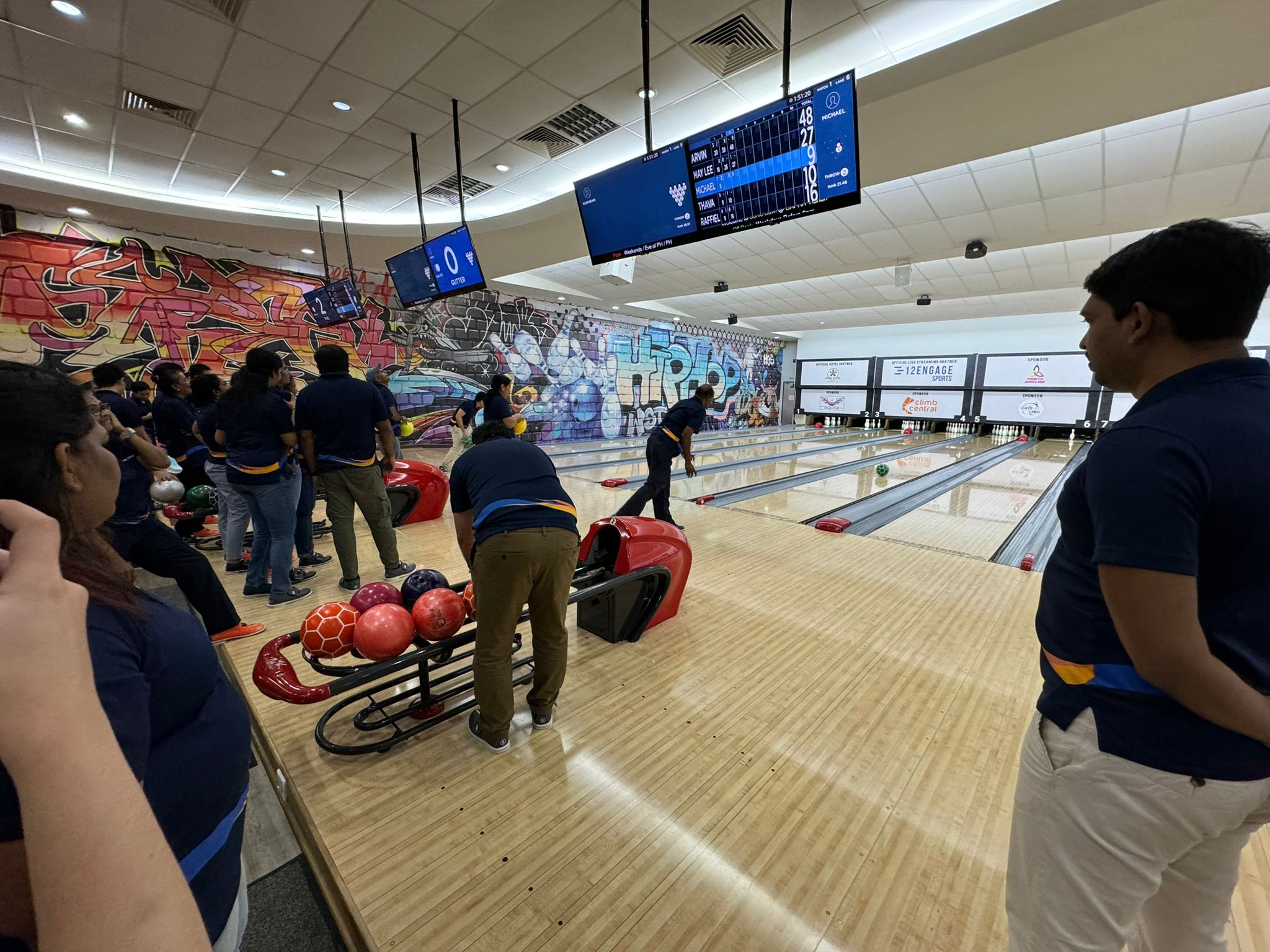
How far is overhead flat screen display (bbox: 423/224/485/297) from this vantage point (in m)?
4.20

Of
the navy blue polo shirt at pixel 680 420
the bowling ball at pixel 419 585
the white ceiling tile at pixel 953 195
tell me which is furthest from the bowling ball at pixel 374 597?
the white ceiling tile at pixel 953 195

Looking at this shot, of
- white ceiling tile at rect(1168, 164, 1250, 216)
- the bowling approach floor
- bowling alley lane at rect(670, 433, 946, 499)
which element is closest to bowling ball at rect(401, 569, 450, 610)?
the bowling approach floor

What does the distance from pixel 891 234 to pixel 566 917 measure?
644 centimetres

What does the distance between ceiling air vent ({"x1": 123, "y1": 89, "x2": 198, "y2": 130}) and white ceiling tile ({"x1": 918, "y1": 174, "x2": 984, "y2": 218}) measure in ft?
18.8

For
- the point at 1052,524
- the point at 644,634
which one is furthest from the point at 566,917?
the point at 1052,524

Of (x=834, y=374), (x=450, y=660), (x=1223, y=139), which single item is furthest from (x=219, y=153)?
(x=834, y=374)

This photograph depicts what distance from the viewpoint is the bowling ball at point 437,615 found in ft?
6.25

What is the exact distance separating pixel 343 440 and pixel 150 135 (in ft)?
11.0

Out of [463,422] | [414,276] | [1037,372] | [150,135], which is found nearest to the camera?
[150,135]

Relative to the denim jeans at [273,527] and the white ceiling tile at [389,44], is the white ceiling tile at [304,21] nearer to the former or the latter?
the white ceiling tile at [389,44]

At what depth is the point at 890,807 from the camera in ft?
5.48

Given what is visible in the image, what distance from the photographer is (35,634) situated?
374mm

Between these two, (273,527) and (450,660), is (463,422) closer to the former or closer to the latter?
(273,527)

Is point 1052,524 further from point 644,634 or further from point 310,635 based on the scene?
point 310,635
